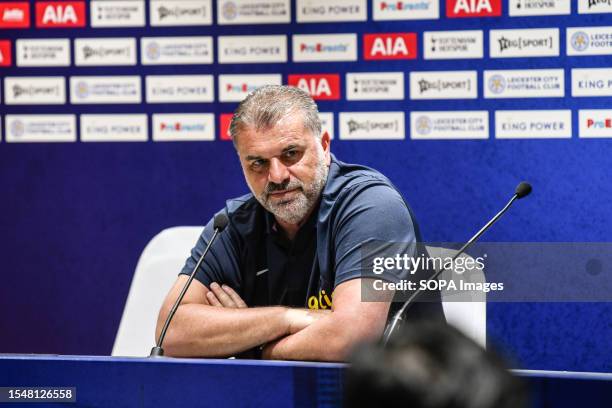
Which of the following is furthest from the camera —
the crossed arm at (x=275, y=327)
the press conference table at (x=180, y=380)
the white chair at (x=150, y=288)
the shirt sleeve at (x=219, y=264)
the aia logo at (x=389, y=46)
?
the aia logo at (x=389, y=46)

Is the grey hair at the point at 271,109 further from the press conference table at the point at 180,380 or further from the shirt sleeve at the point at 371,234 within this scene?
the press conference table at the point at 180,380

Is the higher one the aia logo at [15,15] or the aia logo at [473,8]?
the aia logo at [15,15]

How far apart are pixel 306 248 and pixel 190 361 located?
0.96 m

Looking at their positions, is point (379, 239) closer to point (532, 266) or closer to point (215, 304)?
point (215, 304)

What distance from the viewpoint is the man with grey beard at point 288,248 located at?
2018mm

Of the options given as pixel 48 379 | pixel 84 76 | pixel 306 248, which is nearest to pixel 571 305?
pixel 306 248

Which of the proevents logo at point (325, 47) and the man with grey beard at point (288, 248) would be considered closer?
the man with grey beard at point (288, 248)

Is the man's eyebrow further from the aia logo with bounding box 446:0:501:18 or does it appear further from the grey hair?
the aia logo with bounding box 446:0:501:18

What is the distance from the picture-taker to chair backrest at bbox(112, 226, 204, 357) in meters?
2.54

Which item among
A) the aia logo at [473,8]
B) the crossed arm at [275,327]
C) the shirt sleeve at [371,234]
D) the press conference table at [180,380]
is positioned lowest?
the crossed arm at [275,327]

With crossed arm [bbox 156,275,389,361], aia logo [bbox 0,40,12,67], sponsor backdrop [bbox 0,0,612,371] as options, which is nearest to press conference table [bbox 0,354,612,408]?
crossed arm [bbox 156,275,389,361]

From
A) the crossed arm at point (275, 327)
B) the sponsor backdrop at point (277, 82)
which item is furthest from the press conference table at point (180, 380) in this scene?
the sponsor backdrop at point (277, 82)

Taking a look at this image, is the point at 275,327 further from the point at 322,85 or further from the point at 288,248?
the point at 322,85

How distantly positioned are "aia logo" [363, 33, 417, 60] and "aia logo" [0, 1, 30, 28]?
1469 mm
